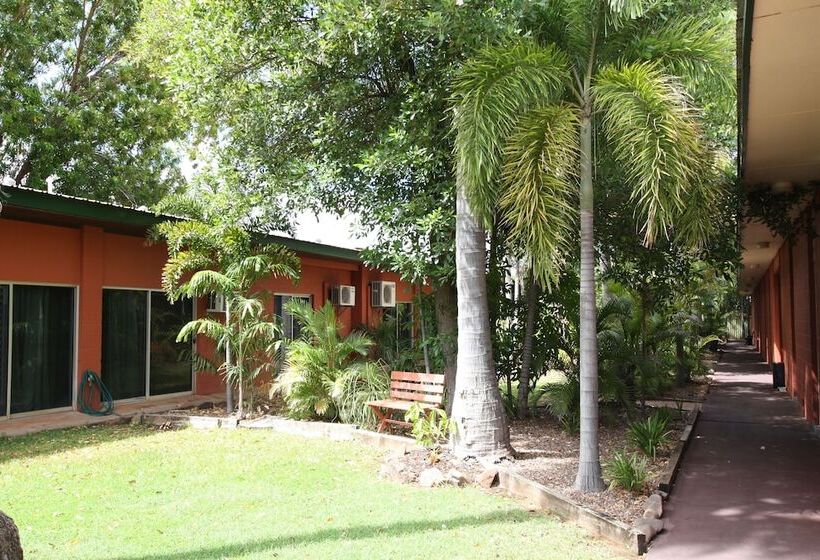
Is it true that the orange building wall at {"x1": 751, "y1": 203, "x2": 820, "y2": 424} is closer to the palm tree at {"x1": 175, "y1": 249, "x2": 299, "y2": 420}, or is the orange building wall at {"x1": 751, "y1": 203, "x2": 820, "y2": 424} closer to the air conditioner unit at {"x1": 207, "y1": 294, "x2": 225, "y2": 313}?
the palm tree at {"x1": 175, "y1": 249, "x2": 299, "y2": 420}

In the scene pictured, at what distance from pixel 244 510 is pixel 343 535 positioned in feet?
3.77

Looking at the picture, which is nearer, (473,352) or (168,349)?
(473,352)

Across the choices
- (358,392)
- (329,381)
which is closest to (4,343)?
(329,381)

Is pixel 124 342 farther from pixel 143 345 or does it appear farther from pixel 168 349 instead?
pixel 168 349

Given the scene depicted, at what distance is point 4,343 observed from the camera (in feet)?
31.3

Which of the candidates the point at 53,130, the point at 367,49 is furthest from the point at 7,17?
the point at 367,49

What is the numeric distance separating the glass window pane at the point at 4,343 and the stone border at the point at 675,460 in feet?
29.4

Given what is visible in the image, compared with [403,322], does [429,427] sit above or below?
below

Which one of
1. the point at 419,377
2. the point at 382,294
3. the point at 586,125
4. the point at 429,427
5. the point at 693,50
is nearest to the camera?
the point at 693,50

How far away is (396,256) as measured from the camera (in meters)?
8.83

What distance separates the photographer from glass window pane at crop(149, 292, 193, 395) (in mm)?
11883

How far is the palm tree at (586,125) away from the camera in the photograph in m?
5.98

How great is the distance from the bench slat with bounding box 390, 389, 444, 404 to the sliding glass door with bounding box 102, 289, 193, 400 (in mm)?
4508

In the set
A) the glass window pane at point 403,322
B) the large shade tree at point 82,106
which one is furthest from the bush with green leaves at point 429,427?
the large shade tree at point 82,106
